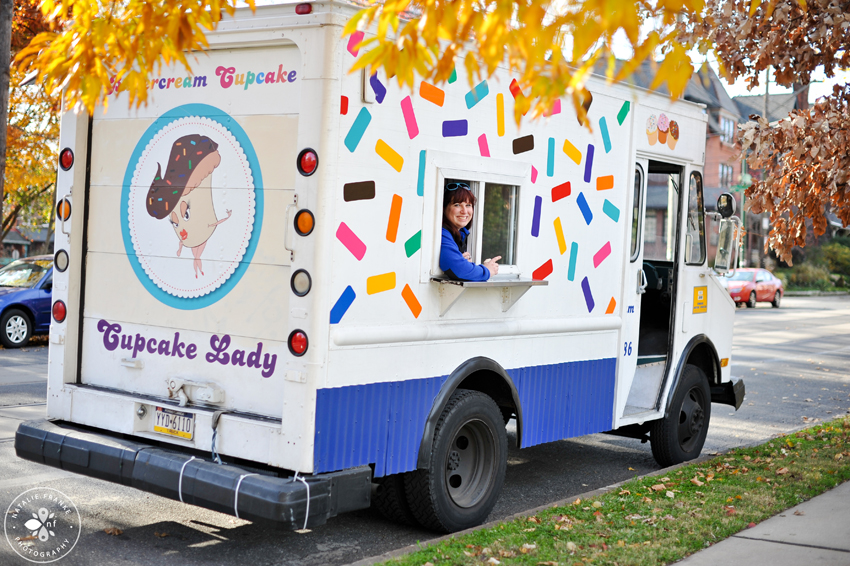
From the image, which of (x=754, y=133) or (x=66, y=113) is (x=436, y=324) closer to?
(x=66, y=113)

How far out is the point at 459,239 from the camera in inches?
215

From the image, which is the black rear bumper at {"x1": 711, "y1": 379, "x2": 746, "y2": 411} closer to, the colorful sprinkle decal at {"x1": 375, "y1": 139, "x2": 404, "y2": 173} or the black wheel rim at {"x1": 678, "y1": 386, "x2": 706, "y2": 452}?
the black wheel rim at {"x1": 678, "y1": 386, "x2": 706, "y2": 452}

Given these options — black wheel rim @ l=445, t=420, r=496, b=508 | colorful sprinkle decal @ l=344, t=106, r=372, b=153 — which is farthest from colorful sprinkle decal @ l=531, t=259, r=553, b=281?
colorful sprinkle decal @ l=344, t=106, r=372, b=153

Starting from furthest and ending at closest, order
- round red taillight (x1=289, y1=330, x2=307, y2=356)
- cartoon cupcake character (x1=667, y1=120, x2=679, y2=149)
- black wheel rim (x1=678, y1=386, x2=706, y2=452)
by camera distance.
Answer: black wheel rim (x1=678, y1=386, x2=706, y2=452)
cartoon cupcake character (x1=667, y1=120, x2=679, y2=149)
round red taillight (x1=289, y1=330, x2=307, y2=356)

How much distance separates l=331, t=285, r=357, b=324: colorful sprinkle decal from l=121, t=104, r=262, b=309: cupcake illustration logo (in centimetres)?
63

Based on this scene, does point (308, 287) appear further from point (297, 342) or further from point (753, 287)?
point (753, 287)

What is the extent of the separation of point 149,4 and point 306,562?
3094 millimetres

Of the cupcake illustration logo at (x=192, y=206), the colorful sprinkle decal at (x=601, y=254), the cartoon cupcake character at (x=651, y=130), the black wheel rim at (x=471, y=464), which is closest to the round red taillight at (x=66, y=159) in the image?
the cupcake illustration logo at (x=192, y=206)

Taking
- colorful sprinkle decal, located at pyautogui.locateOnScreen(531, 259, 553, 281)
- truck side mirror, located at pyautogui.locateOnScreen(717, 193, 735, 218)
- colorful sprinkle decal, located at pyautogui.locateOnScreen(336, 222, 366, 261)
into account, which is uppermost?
truck side mirror, located at pyautogui.locateOnScreen(717, 193, 735, 218)

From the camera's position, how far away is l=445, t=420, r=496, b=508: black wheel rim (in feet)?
18.1

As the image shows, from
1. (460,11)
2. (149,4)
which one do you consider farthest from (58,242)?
(460,11)

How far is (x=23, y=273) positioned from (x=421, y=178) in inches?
486

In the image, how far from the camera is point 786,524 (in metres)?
5.61

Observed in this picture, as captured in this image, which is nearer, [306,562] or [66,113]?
[306,562]
